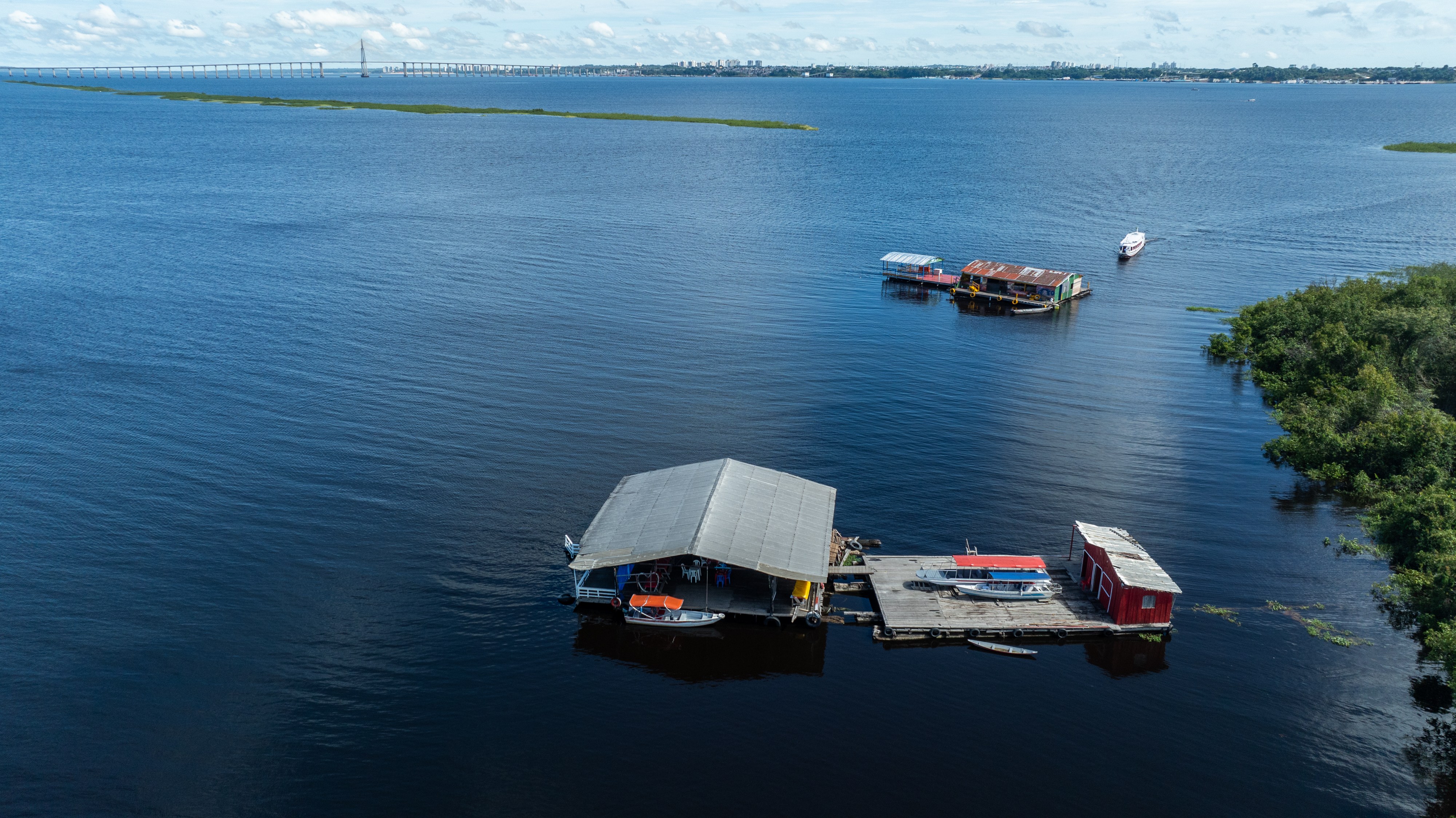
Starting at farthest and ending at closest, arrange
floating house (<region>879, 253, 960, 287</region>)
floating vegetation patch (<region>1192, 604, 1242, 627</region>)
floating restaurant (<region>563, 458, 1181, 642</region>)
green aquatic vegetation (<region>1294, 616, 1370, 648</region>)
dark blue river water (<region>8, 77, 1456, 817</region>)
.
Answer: floating house (<region>879, 253, 960, 287</region>), floating vegetation patch (<region>1192, 604, 1242, 627</region>), floating restaurant (<region>563, 458, 1181, 642</region>), green aquatic vegetation (<region>1294, 616, 1370, 648</region>), dark blue river water (<region>8, 77, 1456, 817</region>)

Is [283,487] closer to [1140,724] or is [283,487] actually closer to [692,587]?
[692,587]

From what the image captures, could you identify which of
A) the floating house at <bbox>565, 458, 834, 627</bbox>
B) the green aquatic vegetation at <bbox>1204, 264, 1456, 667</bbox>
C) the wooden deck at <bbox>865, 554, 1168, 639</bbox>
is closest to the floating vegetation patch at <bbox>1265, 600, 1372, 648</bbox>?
the green aquatic vegetation at <bbox>1204, 264, 1456, 667</bbox>

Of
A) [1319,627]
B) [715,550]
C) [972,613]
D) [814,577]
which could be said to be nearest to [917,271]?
[972,613]

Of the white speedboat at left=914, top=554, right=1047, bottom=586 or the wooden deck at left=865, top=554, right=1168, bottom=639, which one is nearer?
the wooden deck at left=865, top=554, right=1168, bottom=639

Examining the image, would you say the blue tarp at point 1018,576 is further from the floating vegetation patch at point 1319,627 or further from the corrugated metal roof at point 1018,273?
the corrugated metal roof at point 1018,273

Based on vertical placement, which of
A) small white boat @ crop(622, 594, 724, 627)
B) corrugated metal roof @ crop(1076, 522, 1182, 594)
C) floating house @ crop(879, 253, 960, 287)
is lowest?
small white boat @ crop(622, 594, 724, 627)

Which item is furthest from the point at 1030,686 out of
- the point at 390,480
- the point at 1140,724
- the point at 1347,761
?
the point at 390,480

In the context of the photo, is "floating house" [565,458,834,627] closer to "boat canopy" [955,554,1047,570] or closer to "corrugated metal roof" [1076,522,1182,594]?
"boat canopy" [955,554,1047,570]
